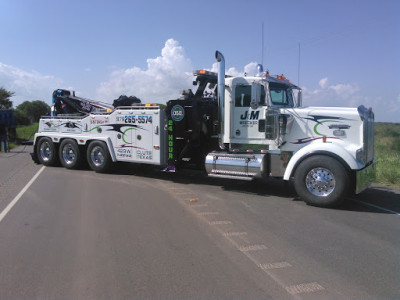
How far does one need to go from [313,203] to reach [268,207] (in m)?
A: 0.97

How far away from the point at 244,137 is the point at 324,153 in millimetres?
2103

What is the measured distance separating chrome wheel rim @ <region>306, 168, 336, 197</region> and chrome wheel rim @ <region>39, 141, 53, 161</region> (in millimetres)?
9747

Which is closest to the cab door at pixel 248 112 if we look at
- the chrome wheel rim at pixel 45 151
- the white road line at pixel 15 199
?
the white road line at pixel 15 199

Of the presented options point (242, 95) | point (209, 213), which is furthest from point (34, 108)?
point (209, 213)

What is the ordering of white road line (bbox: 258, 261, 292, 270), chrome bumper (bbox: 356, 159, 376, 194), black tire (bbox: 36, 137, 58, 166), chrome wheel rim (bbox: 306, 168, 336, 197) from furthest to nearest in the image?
1. black tire (bbox: 36, 137, 58, 166)
2. chrome wheel rim (bbox: 306, 168, 336, 197)
3. chrome bumper (bbox: 356, 159, 376, 194)
4. white road line (bbox: 258, 261, 292, 270)

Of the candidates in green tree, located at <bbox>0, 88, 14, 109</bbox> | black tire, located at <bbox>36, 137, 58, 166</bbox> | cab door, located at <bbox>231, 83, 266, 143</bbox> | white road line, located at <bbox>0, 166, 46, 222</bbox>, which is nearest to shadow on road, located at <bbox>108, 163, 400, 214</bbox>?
cab door, located at <bbox>231, 83, 266, 143</bbox>

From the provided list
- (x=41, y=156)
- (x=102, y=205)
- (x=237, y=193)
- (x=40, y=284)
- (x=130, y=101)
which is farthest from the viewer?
(x=41, y=156)

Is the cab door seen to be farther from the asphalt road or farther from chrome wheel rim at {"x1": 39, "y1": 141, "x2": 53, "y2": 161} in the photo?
chrome wheel rim at {"x1": 39, "y1": 141, "x2": 53, "y2": 161}

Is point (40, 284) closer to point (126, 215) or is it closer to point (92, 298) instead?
point (92, 298)

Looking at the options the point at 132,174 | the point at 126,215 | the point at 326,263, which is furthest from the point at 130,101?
the point at 326,263

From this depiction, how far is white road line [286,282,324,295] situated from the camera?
3.43m

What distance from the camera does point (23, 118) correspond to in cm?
5228

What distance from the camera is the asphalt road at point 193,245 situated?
11.4 feet

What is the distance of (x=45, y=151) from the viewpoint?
507 inches
